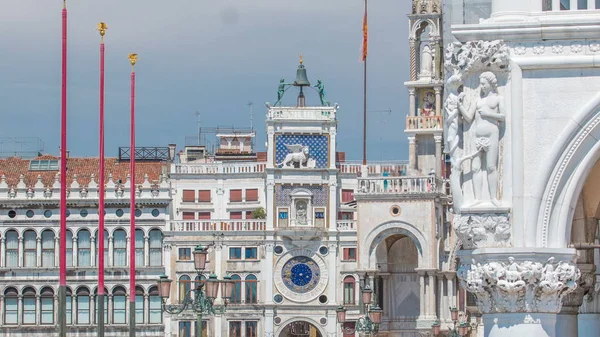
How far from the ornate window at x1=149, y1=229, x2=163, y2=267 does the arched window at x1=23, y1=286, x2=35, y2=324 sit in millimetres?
5580

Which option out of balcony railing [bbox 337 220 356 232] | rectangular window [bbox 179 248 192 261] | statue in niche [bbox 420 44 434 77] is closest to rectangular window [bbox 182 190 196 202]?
rectangular window [bbox 179 248 192 261]

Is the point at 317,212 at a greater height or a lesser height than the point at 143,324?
greater

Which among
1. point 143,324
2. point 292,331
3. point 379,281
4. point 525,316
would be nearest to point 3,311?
point 143,324

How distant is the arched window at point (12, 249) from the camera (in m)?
79.9

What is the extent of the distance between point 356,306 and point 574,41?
6612cm

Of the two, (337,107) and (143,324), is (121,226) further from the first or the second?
(337,107)

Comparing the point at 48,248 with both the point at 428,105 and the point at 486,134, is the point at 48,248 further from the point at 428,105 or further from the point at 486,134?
the point at 486,134

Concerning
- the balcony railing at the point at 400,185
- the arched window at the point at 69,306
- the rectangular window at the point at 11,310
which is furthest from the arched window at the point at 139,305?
the balcony railing at the point at 400,185

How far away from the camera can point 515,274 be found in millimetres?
13609

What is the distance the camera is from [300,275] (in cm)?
7906

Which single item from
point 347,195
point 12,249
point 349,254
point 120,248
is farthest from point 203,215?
point 12,249

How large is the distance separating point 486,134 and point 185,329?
66509 millimetres

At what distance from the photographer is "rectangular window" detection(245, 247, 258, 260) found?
7938 cm

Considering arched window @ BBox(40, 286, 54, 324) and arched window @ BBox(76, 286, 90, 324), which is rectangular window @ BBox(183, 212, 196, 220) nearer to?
arched window @ BBox(76, 286, 90, 324)
